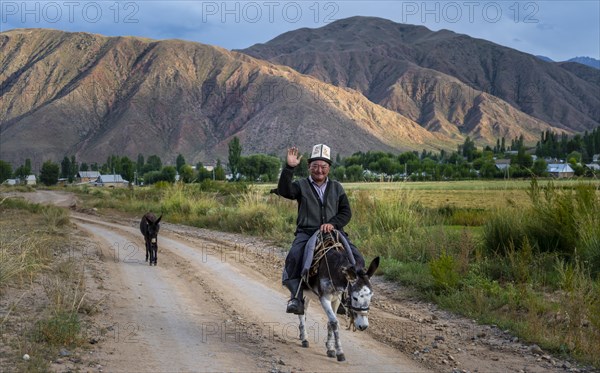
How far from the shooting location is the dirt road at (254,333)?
23.9 feet

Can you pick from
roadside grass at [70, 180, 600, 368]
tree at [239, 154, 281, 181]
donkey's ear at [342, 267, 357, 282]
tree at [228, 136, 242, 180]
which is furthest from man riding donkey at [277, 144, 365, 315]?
tree at [239, 154, 281, 181]

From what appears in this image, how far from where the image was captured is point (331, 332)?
25.3ft

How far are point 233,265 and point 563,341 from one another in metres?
9.05

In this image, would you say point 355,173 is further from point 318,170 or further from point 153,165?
point 318,170

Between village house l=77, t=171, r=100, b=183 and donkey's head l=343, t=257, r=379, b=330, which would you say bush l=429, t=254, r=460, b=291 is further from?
village house l=77, t=171, r=100, b=183

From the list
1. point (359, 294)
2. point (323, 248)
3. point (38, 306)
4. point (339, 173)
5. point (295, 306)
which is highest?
point (339, 173)

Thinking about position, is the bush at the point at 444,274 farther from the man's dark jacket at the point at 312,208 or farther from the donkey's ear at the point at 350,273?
the donkey's ear at the point at 350,273

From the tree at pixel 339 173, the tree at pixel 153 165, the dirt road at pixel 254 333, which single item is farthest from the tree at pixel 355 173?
the dirt road at pixel 254 333

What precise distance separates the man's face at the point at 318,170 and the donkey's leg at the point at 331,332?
1680 mm

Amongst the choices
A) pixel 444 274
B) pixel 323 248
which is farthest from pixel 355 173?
pixel 323 248

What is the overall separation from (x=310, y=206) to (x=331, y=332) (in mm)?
1700

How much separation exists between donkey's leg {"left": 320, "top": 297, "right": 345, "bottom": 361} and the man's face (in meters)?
1.68

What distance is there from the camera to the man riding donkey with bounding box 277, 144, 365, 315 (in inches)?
309

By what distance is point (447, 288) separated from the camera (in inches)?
456
